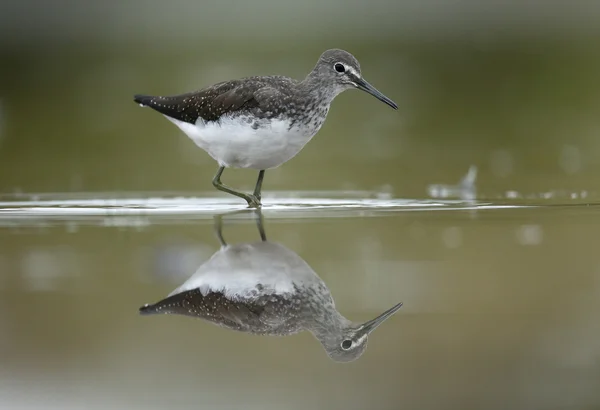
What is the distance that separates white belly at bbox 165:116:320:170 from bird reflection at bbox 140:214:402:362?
2.26 m

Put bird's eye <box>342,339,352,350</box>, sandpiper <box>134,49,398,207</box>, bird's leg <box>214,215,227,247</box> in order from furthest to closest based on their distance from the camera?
sandpiper <box>134,49,398,207</box> < bird's leg <box>214,215,227,247</box> < bird's eye <box>342,339,352,350</box>

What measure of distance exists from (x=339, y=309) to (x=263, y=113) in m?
3.00

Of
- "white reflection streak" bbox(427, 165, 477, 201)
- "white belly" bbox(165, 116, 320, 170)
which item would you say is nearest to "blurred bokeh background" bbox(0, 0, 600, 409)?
"white reflection streak" bbox(427, 165, 477, 201)

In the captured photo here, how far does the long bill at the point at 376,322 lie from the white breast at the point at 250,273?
1.32 ft

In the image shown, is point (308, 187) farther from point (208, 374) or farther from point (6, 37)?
point (6, 37)

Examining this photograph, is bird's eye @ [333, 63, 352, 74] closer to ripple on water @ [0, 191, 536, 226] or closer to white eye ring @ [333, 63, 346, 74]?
white eye ring @ [333, 63, 346, 74]

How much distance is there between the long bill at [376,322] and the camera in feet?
12.0

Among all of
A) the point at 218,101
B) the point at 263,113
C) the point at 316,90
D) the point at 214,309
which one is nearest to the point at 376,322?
the point at 214,309

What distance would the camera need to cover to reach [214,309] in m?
3.78

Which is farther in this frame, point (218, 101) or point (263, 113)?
point (218, 101)

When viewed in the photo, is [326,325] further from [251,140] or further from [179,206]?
[179,206]

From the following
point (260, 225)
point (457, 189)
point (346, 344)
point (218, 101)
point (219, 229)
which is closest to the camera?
point (346, 344)

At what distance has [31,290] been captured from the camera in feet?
13.9

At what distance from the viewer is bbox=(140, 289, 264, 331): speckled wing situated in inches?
144
